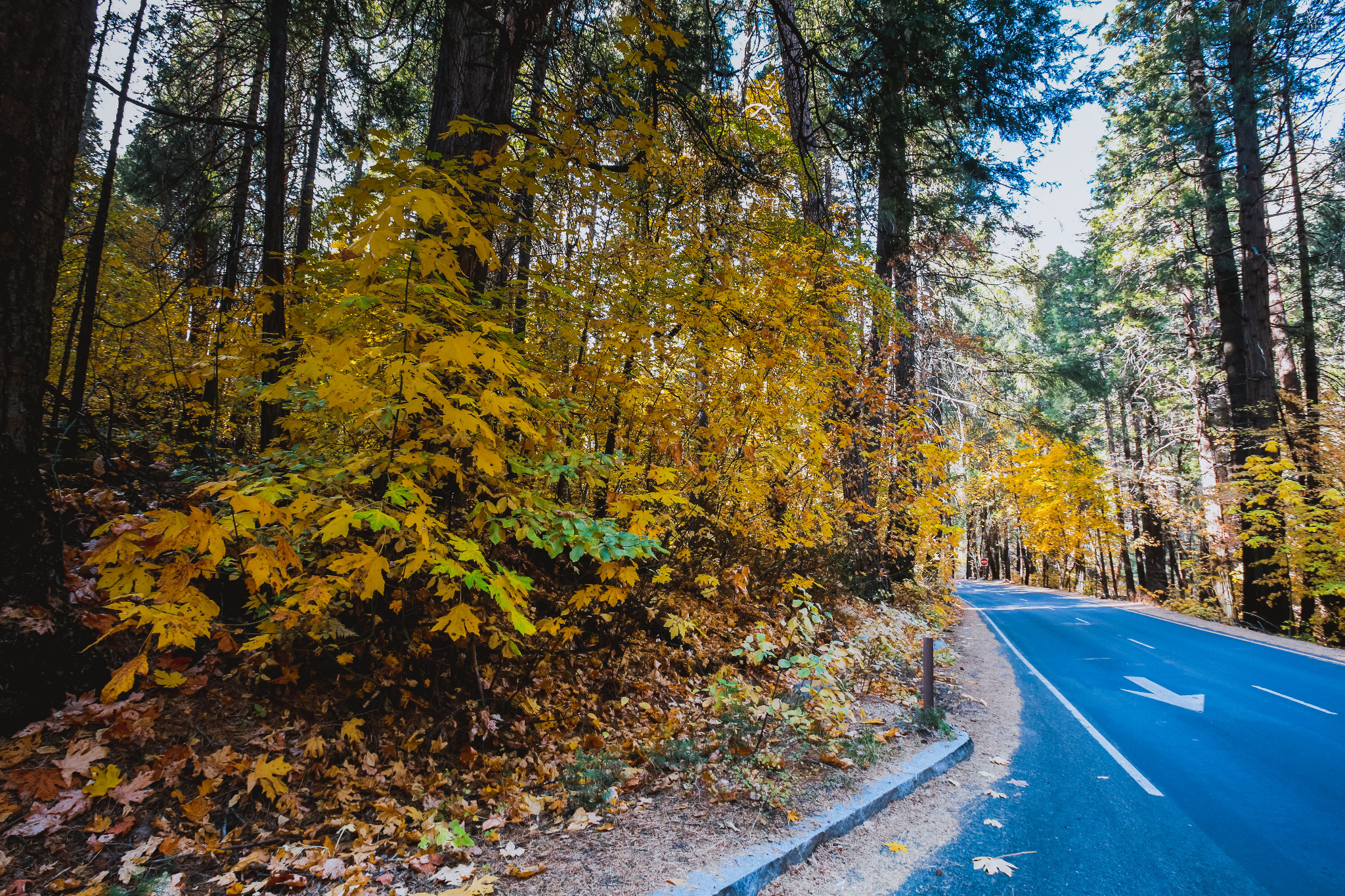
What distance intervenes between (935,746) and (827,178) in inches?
283

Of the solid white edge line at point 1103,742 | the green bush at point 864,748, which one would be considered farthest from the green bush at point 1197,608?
the green bush at point 864,748

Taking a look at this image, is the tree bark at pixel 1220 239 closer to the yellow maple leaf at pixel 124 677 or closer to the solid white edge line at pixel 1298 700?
the solid white edge line at pixel 1298 700

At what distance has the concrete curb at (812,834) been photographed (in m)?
2.72

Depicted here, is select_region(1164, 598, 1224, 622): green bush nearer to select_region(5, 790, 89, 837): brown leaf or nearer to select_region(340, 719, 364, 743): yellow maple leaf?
select_region(340, 719, 364, 743): yellow maple leaf

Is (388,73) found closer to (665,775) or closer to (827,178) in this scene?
(827,178)

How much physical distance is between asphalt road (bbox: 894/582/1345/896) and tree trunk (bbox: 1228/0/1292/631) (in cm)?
493

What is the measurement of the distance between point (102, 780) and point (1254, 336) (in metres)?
21.1

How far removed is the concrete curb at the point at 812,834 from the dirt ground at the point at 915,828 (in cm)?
5

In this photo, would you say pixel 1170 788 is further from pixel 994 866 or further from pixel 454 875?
pixel 454 875

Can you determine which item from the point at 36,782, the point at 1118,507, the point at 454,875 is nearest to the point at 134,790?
the point at 36,782

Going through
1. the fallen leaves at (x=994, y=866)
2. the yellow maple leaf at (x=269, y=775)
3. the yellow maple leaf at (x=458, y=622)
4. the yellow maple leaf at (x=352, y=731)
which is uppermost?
the yellow maple leaf at (x=458, y=622)

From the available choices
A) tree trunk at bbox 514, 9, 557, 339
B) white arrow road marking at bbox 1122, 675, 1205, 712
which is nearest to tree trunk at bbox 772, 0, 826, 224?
tree trunk at bbox 514, 9, 557, 339

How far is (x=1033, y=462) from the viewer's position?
89.0 ft

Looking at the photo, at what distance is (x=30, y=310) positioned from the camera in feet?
9.93
